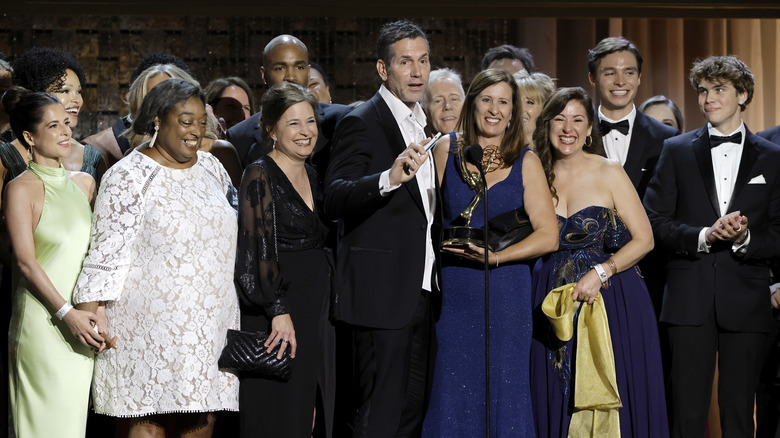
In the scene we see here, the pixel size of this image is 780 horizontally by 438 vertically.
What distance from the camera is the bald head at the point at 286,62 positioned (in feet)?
15.8

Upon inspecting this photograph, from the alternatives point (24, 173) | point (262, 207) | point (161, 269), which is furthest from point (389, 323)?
point (24, 173)

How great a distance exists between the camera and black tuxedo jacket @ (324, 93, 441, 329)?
3.59 m

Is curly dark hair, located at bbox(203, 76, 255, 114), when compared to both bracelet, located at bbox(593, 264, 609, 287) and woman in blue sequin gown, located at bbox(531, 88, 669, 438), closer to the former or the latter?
woman in blue sequin gown, located at bbox(531, 88, 669, 438)

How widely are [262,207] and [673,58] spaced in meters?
4.60

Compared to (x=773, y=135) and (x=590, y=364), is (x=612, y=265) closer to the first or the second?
(x=590, y=364)

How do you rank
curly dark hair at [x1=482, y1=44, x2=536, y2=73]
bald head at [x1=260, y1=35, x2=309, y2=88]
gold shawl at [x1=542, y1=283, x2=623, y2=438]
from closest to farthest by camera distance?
gold shawl at [x1=542, y1=283, x2=623, y2=438] → bald head at [x1=260, y1=35, x2=309, y2=88] → curly dark hair at [x1=482, y1=44, x2=536, y2=73]

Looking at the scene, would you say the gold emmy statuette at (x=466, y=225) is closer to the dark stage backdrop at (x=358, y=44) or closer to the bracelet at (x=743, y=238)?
the bracelet at (x=743, y=238)

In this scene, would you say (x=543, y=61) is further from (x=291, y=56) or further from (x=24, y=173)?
(x=24, y=173)

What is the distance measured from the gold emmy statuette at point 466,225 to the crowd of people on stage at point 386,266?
12 millimetres

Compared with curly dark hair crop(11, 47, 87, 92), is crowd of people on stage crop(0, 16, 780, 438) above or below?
below

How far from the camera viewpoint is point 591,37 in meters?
7.05

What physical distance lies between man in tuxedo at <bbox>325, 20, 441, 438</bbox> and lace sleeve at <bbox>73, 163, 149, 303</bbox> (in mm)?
705

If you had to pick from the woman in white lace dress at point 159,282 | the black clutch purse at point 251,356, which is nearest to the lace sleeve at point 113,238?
the woman in white lace dress at point 159,282

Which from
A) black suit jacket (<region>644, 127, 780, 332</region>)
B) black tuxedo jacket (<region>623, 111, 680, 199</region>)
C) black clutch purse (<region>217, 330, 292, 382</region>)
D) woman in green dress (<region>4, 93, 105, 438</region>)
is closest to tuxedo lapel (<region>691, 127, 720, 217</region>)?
black suit jacket (<region>644, 127, 780, 332</region>)
